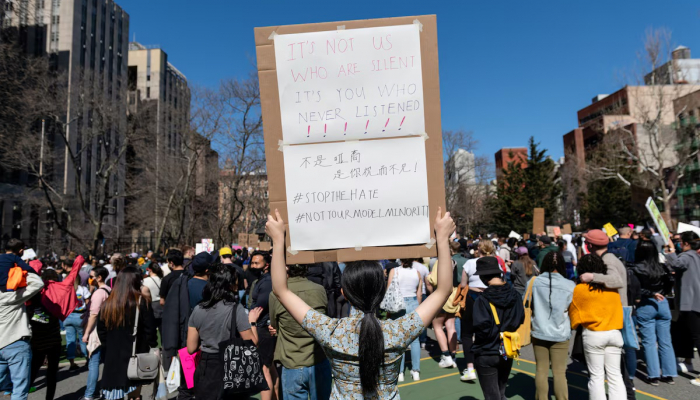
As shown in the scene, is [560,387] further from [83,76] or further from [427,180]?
[83,76]

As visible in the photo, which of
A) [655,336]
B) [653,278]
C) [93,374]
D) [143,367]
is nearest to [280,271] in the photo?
[143,367]

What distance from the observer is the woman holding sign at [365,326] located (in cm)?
224

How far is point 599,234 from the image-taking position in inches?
222

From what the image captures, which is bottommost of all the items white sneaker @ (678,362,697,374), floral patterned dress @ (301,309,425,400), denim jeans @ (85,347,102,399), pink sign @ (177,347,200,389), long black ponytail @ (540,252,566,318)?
white sneaker @ (678,362,697,374)

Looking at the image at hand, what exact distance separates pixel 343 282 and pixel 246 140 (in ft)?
80.2

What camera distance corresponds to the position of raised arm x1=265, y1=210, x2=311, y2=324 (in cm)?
243

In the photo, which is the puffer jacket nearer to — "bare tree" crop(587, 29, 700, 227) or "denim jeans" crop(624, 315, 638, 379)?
"denim jeans" crop(624, 315, 638, 379)

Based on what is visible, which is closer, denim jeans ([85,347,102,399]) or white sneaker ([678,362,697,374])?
denim jeans ([85,347,102,399])

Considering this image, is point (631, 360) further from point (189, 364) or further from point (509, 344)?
point (189, 364)

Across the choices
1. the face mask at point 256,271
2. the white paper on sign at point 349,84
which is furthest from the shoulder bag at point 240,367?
the face mask at point 256,271

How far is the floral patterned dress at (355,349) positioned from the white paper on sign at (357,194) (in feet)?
1.39

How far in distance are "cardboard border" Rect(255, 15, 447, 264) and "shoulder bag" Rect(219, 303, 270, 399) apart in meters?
2.16

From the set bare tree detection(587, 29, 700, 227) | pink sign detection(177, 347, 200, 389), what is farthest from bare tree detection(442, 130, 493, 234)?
pink sign detection(177, 347, 200, 389)

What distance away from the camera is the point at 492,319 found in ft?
14.8
